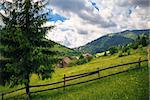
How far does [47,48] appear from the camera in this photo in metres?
27.1

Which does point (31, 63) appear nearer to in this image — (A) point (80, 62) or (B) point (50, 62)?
(B) point (50, 62)

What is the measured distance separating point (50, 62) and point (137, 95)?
428 inches

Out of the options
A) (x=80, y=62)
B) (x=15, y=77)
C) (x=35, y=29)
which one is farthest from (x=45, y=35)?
(x=80, y=62)

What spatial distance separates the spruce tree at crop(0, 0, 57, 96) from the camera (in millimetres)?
25328

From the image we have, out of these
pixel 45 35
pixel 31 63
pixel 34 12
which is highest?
pixel 34 12

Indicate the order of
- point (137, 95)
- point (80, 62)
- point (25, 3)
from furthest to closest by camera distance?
point (80, 62) < point (25, 3) < point (137, 95)

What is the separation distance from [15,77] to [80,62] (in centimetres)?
8351

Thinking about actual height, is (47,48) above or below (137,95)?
above

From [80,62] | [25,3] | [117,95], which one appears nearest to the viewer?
[117,95]

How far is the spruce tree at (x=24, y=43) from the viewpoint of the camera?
2533 cm

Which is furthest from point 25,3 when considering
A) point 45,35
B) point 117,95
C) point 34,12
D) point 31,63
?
point 117,95

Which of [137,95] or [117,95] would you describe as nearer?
[137,95]

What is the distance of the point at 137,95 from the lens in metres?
17.5

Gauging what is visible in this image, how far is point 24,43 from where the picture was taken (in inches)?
985
